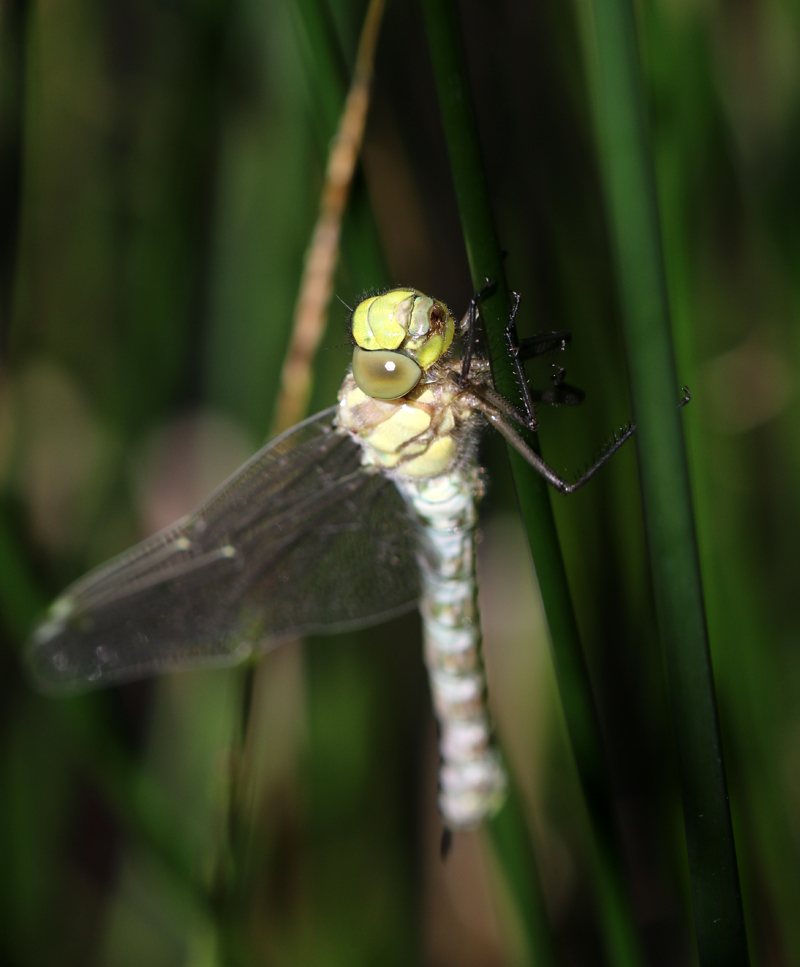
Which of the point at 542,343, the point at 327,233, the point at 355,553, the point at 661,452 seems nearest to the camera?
the point at 661,452

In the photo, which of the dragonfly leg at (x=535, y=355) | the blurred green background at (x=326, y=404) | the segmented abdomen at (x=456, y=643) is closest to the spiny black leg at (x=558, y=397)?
the dragonfly leg at (x=535, y=355)

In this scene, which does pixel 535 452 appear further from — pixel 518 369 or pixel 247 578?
pixel 247 578

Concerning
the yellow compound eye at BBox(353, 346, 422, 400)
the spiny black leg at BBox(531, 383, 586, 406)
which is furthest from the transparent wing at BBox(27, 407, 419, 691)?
the spiny black leg at BBox(531, 383, 586, 406)

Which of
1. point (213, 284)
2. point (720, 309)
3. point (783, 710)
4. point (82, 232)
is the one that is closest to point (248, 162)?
point (213, 284)

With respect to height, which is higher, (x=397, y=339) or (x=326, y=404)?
(x=326, y=404)

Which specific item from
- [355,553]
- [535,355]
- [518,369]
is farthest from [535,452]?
[355,553]

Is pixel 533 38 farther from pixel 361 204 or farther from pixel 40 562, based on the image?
pixel 40 562

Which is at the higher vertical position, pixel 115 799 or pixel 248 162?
pixel 248 162

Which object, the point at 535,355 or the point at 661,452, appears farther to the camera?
the point at 535,355
